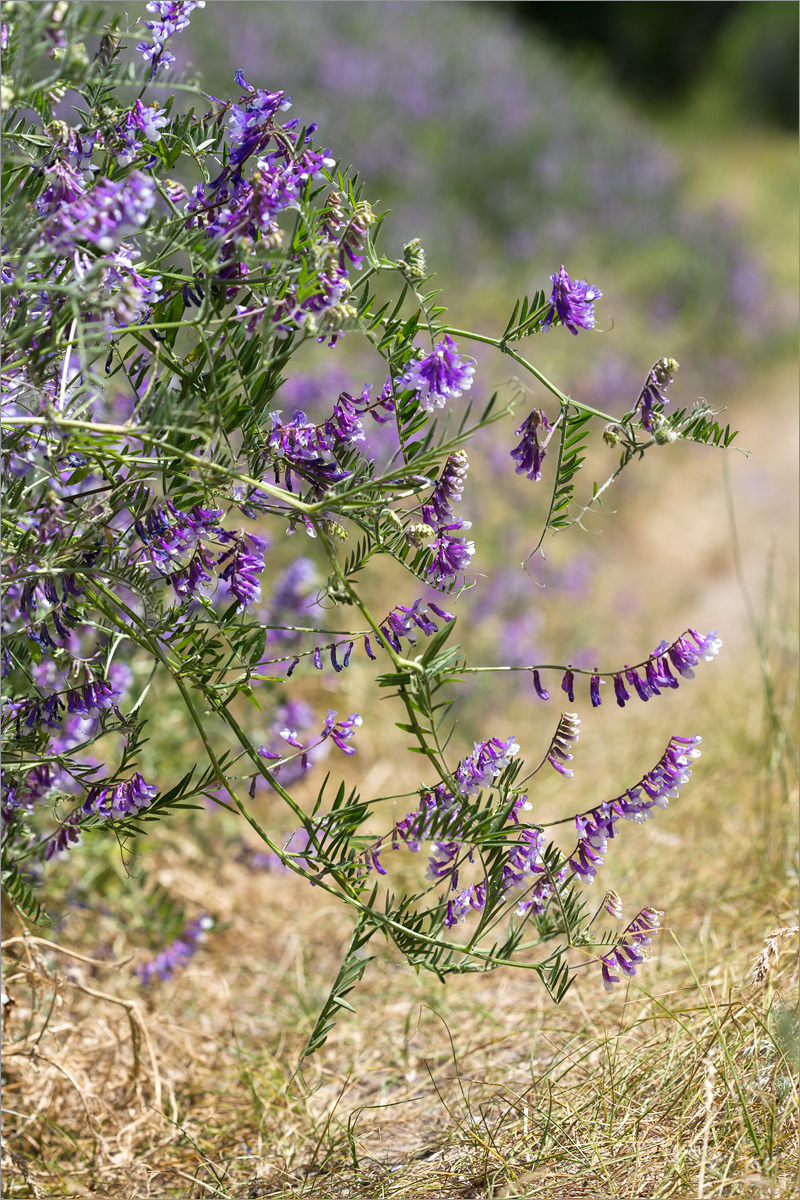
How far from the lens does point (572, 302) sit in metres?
1.32

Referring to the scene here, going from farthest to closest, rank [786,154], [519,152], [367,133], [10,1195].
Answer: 1. [786,154]
2. [519,152]
3. [367,133]
4. [10,1195]

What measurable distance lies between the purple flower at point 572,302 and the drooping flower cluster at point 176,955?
1642 millimetres

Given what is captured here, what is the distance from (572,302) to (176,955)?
1747 millimetres

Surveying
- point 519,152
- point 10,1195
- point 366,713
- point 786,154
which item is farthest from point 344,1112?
point 786,154

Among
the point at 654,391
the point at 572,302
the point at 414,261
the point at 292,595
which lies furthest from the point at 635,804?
the point at 292,595

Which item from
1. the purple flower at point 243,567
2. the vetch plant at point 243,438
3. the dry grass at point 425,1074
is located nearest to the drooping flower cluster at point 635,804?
the vetch plant at point 243,438

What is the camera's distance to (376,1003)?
2.31m

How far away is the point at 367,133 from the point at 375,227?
6.93 meters

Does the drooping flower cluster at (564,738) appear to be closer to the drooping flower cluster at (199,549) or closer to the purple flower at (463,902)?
the purple flower at (463,902)

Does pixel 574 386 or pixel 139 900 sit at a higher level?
pixel 574 386

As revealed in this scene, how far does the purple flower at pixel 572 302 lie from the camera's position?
4.30ft

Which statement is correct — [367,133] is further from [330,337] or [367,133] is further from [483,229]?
[330,337]

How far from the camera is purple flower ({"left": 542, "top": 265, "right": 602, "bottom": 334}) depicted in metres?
1.31

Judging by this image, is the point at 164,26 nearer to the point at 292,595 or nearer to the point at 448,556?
the point at 448,556
